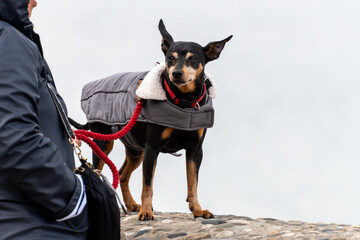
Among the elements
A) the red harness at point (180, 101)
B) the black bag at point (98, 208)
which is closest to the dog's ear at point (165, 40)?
the red harness at point (180, 101)

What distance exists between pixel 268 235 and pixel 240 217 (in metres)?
1.40

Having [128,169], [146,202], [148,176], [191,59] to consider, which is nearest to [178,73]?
[191,59]

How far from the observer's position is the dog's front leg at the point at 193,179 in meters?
6.60

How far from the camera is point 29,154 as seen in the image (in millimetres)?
2150

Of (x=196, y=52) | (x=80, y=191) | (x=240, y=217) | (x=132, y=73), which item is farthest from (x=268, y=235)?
(x=80, y=191)

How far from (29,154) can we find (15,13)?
0.72 meters

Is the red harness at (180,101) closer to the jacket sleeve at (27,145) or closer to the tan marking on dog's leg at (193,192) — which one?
the tan marking on dog's leg at (193,192)

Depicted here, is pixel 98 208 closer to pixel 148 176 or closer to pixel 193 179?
pixel 148 176

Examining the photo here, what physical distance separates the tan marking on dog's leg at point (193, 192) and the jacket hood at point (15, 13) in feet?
14.1

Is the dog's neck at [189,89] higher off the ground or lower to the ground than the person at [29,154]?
higher

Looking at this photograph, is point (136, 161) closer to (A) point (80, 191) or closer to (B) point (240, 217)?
(B) point (240, 217)

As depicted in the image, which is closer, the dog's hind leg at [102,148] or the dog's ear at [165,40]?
the dog's ear at [165,40]

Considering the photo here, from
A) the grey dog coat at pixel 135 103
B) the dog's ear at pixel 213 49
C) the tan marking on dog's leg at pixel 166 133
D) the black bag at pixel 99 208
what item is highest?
the dog's ear at pixel 213 49

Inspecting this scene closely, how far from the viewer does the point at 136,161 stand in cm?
790
